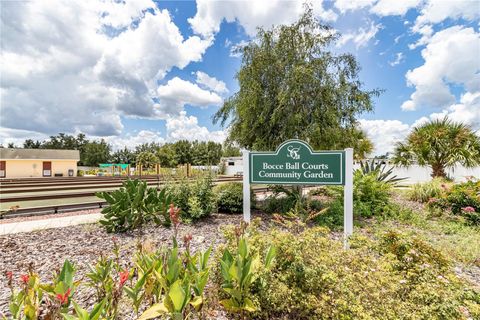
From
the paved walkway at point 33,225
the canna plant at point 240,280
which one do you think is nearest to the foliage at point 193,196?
the paved walkway at point 33,225

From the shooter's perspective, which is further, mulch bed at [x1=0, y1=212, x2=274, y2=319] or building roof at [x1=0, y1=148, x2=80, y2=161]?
building roof at [x1=0, y1=148, x2=80, y2=161]

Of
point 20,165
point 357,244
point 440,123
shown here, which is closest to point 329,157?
point 357,244

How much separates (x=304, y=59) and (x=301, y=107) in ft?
4.53

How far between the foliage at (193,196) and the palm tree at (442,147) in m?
10.5

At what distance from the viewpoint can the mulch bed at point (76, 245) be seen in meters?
3.14

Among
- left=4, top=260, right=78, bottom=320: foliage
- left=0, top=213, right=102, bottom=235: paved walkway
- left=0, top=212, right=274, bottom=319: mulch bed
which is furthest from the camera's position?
left=0, top=213, right=102, bottom=235: paved walkway

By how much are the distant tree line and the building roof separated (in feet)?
57.2

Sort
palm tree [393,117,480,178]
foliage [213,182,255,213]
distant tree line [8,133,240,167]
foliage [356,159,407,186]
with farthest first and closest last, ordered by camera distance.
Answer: distant tree line [8,133,240,167] → palm tree [393,117,480,178] → foliage [356,159,407,186] → foliage [213,182,255,213]

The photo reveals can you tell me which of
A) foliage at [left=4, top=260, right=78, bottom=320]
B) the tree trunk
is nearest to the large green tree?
foliage at [left=4, top=260, right=78, bottom=320]

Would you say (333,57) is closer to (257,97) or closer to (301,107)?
(301,107)

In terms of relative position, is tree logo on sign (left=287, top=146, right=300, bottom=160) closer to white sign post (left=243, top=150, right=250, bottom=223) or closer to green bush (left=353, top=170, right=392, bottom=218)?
white sign post (left=243, top=150, right=250, bottom=223)

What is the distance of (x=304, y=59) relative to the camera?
7098mm

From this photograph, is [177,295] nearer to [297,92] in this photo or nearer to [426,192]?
[297,92]

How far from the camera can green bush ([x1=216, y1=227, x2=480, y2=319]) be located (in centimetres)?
193
